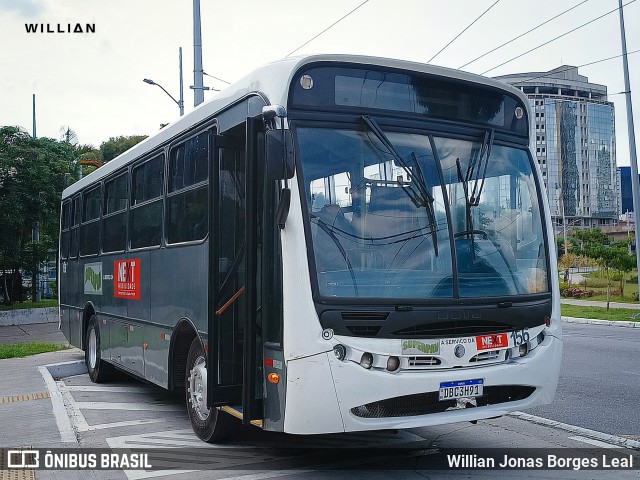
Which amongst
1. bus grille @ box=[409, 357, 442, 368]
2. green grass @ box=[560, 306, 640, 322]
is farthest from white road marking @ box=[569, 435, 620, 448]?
green grass @ box=[560, 306, 640, 322]

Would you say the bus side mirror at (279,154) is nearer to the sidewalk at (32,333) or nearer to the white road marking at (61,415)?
the white road marking at (61,415)

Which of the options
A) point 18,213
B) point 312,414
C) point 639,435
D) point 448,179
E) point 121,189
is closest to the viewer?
point 312,414

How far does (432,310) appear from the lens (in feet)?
19.3

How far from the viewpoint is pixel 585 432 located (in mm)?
7938

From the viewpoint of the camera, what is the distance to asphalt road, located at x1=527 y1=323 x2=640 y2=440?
8648 mm

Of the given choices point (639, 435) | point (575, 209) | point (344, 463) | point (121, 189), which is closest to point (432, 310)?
point (344, 463)

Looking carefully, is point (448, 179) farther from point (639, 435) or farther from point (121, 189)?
point (121, 189)

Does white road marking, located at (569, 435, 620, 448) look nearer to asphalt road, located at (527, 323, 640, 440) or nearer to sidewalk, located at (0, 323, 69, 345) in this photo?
asphalt road, located at (527, 323, 640, 440)

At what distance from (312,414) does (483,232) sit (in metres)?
2.05

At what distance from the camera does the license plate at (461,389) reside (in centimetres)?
588

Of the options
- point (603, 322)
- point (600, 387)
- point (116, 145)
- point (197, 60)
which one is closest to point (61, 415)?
point (600, 387)

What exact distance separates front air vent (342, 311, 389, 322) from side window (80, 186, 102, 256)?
23.5 feet

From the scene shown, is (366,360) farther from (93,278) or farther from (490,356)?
(93,278)

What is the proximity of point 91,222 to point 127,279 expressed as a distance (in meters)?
2.75
